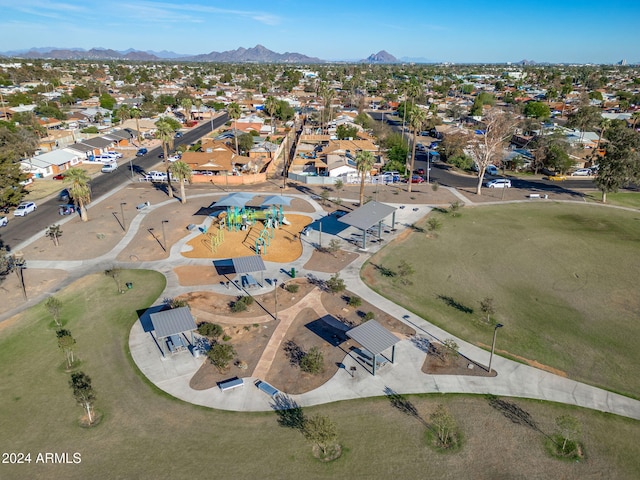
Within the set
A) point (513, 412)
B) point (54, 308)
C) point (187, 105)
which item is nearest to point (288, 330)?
point (513, 412)

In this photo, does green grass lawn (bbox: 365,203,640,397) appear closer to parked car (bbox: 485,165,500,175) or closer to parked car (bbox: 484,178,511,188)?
parked car (bbox: 484,178,511,188)

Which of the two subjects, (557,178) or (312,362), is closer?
(312,362)

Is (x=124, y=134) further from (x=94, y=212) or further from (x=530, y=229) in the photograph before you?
(x=530, y=229)

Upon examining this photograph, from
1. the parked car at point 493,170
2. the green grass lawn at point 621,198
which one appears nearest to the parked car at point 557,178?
the green grass lawn at point 621,198

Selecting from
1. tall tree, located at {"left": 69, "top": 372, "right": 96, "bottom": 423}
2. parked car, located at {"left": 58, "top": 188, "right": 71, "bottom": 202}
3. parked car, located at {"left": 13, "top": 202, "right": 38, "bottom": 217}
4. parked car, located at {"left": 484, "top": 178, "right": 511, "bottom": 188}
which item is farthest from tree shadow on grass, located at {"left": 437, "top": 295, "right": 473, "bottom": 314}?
parked car, located at {"left": 58, "top": 188, "right": 71, "bottom": 202}

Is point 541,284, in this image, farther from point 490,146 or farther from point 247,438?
point 490,146

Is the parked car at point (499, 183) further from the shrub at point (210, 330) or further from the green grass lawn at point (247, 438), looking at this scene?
the shrub at point (210, 330)
